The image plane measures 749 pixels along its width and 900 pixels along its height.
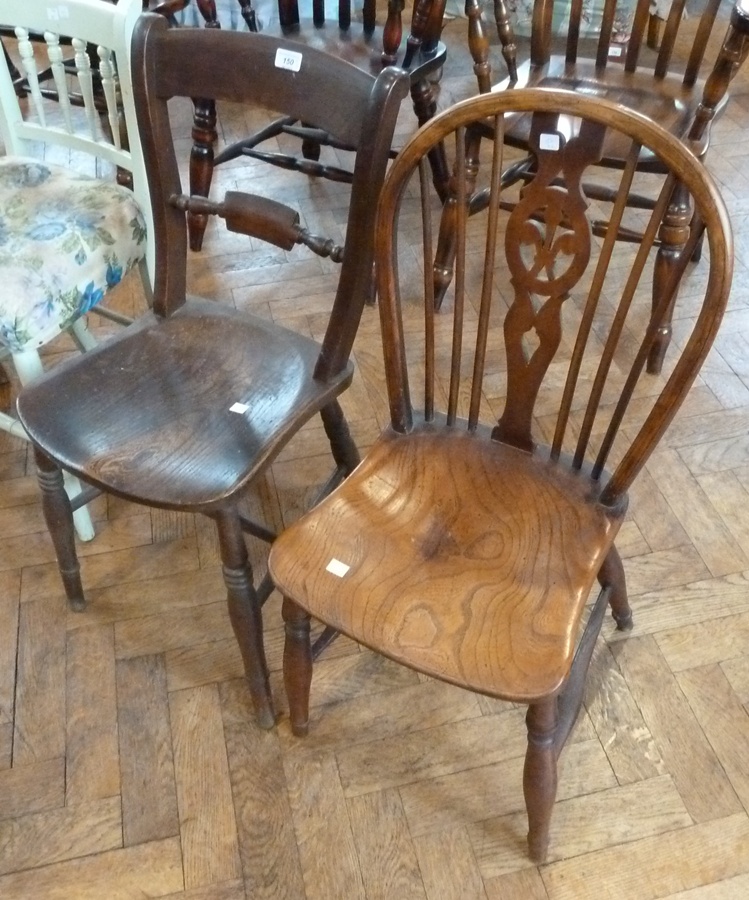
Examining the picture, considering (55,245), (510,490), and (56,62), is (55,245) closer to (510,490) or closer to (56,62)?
(56,62)

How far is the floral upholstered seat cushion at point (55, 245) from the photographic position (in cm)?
120

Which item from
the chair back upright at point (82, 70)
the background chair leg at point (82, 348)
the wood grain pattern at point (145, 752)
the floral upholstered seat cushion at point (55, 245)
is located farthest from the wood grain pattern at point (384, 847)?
the chair back upright at point (82, 70)

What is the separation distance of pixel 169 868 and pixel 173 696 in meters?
0.25

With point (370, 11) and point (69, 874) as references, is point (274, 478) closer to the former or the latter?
point (69, 874)

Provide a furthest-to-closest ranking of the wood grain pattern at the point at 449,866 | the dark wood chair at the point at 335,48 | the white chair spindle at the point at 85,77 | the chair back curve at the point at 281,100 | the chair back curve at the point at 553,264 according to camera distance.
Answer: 1. the dark wood chair at the point at 335,48
2. the white chair spindle at the point at 85,77
3. the wood grain pattern at the point at 449,866
4. the chair back curve at the point at 281,100
5. the chair back curve at the point at 553,264

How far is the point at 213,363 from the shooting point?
1149 millimetres

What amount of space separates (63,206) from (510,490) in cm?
88

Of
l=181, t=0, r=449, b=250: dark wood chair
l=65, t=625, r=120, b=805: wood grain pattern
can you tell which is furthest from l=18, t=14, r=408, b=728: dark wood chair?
l=181, t=0, r=449, b=250: dark wood chair

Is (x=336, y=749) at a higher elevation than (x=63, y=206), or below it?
below

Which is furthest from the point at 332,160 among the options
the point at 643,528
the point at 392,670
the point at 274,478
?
the point at 392,670

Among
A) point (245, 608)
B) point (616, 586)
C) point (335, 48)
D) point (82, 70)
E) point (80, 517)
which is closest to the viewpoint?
point (245, 608)

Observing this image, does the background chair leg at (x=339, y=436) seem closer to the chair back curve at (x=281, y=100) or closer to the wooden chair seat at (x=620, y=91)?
the chair back curve at (x=281, y=100)

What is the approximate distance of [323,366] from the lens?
1.09 metres

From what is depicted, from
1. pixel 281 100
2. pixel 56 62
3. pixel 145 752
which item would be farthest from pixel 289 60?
pixel 145 752
